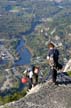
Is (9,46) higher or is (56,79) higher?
(56,79)

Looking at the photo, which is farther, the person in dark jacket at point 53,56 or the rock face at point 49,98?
the person in dark jacket at point 53,56

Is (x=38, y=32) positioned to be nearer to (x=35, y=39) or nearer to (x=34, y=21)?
(x=35, y=39)

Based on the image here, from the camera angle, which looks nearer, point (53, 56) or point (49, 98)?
point (49, 98)

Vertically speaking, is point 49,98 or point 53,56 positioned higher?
point 53,56

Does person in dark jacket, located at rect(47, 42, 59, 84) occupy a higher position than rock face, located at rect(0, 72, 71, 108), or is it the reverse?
person in dark jacket, located at rect(47, 42, 59, 84)

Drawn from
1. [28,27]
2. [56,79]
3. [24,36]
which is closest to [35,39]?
[24,36]

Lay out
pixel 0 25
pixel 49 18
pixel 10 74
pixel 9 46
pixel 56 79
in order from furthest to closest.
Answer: pixel 49 18, pixel 0 25, pixel 9 46, pixel 10 74, pixel 56 79

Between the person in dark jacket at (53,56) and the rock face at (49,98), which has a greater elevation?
the person in dark jacket at (53,56)

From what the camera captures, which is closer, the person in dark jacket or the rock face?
the rock face
